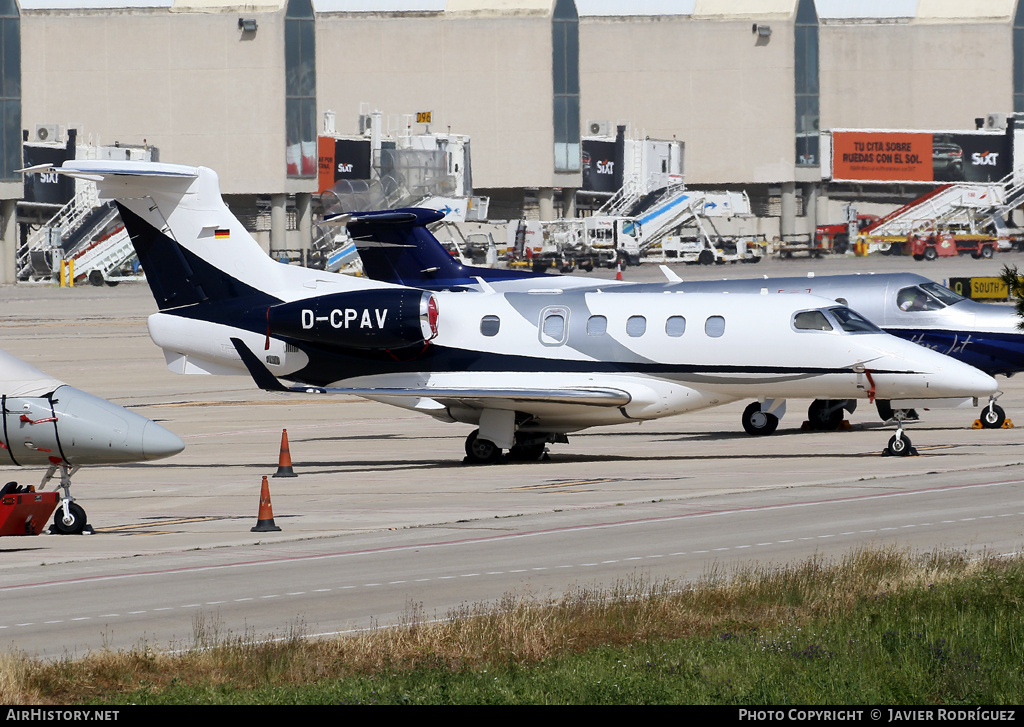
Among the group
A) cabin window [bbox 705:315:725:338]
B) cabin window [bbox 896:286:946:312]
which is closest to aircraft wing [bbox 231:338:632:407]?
cabin window [bbox 705:315:725:338]

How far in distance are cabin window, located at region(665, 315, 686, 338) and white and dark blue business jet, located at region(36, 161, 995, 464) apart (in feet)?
0.08

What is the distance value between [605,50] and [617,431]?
97.7m

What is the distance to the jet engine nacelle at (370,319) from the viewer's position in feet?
89.0

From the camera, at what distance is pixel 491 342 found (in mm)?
27500

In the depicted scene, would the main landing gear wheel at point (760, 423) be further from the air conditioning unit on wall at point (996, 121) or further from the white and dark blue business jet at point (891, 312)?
the air conditioning unit on wall at point (996, 121)

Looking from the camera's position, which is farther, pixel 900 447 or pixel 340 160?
pixel 340 160

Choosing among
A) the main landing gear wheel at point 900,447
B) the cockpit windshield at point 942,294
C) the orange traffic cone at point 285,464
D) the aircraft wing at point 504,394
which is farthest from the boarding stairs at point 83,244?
the main landing gear wheel at point 900,447

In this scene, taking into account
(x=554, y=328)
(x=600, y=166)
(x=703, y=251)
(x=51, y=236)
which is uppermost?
(x=600, y=166)

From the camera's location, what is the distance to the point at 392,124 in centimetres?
11681

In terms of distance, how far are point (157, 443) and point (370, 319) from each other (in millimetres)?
8655

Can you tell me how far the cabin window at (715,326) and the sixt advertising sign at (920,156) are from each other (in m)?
100

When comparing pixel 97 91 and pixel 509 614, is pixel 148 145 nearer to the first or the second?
pixel 97 91

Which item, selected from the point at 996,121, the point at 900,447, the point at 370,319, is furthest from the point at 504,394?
the point at 996,121

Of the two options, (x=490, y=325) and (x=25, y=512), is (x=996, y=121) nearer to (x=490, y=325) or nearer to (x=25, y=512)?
(x=490, y=325)
